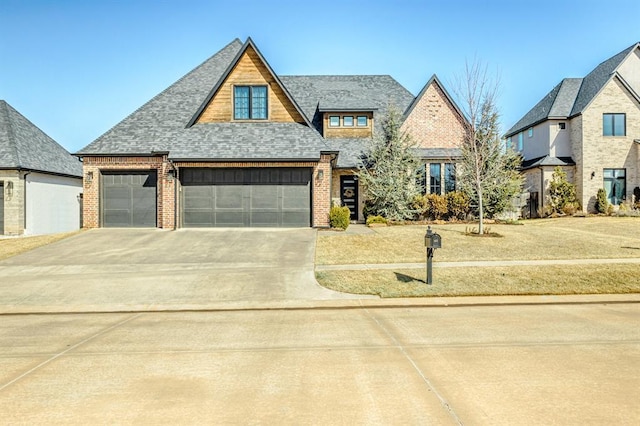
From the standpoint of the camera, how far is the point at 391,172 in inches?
872

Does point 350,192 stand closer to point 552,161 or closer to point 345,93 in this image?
point 345,93

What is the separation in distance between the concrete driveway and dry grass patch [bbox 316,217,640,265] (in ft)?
4.33

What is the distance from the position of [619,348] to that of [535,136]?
95.0ft

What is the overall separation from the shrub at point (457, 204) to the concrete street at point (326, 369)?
15011 mm

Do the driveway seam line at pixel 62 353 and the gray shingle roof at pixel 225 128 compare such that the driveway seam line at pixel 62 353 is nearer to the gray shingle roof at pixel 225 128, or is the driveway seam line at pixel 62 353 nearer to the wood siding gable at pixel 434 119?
the gray shingle roof at pixel 225 128

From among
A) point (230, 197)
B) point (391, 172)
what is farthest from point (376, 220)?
point (230, 197)

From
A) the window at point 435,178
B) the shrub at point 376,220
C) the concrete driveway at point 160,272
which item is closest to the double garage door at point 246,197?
the concrete driveway at point 160,272

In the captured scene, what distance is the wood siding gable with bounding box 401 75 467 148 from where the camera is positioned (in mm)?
25469

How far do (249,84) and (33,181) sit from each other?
13130 mm

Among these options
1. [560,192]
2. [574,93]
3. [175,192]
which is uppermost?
[574,93]

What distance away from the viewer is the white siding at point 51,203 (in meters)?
22.9

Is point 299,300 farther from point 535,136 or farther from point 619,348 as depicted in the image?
point 535,136

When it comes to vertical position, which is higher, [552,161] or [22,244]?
[552,161]

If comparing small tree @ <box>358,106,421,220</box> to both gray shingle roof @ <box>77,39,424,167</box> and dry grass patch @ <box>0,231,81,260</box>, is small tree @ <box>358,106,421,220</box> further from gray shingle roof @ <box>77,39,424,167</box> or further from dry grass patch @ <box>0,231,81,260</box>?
dry grass patch @ <box>0,231,81,260</box>
